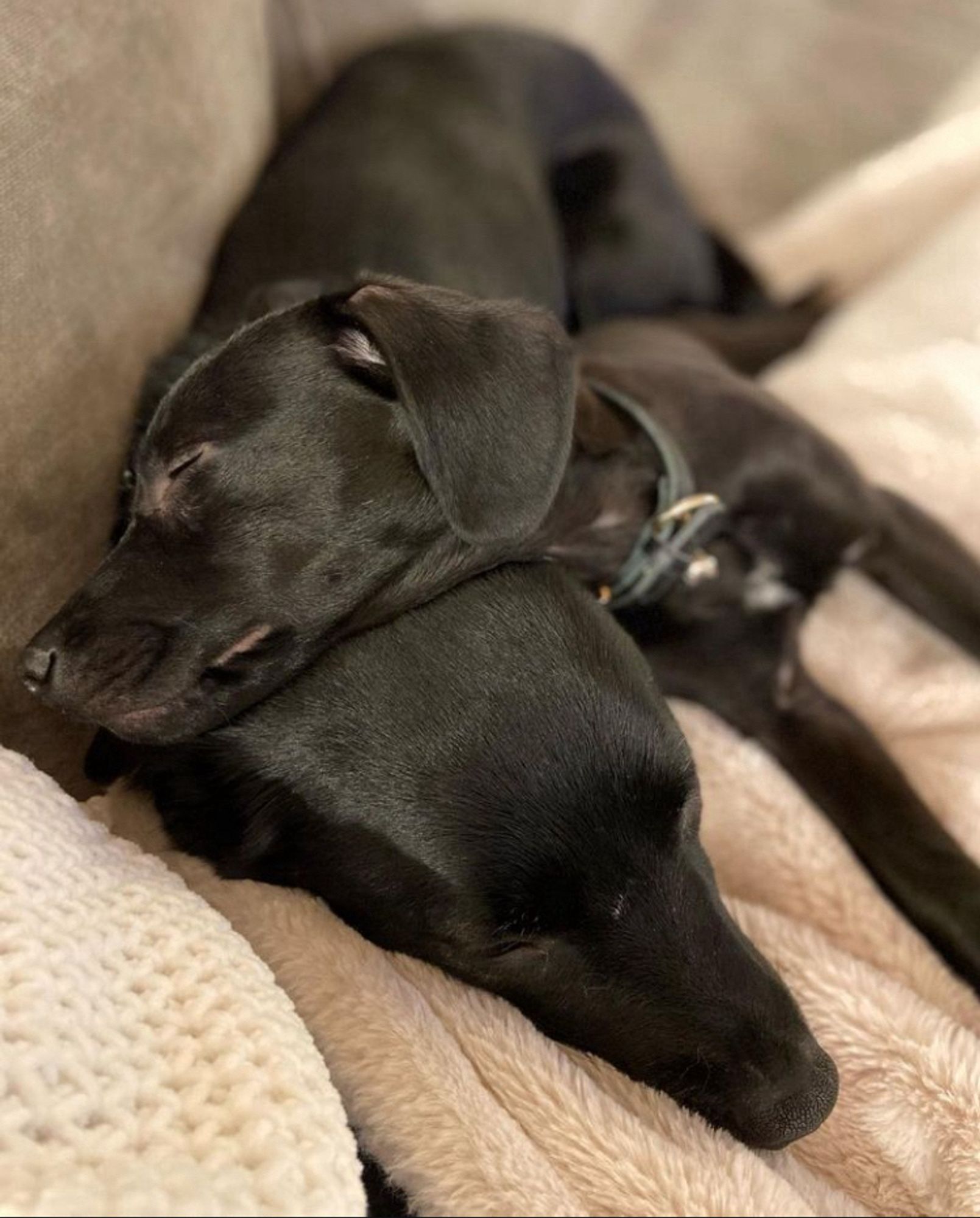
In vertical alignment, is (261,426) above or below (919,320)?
above

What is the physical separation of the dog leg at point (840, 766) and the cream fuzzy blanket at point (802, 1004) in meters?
0.03

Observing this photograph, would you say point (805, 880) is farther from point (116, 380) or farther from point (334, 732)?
point (116, 380)

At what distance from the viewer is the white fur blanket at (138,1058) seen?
77cm

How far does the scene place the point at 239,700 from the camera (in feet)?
3.76

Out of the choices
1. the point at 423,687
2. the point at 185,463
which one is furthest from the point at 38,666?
the point at 423,687

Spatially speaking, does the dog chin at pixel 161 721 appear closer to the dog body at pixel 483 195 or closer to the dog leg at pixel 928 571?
the dog body at pixel 483 195

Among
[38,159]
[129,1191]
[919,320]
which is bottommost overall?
[919,320]

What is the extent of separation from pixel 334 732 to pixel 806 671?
799mm

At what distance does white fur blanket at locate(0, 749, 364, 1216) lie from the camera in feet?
2.53

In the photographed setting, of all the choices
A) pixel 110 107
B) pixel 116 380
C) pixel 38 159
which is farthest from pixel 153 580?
pixel 110 107

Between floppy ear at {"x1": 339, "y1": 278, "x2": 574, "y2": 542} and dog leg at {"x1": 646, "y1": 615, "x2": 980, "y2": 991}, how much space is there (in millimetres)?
448

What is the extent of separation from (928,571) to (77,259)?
1.20 m

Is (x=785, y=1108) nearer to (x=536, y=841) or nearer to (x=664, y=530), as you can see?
(x=536, y=841)

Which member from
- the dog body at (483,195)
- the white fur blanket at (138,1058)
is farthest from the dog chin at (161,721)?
the dog body at (483,195)
